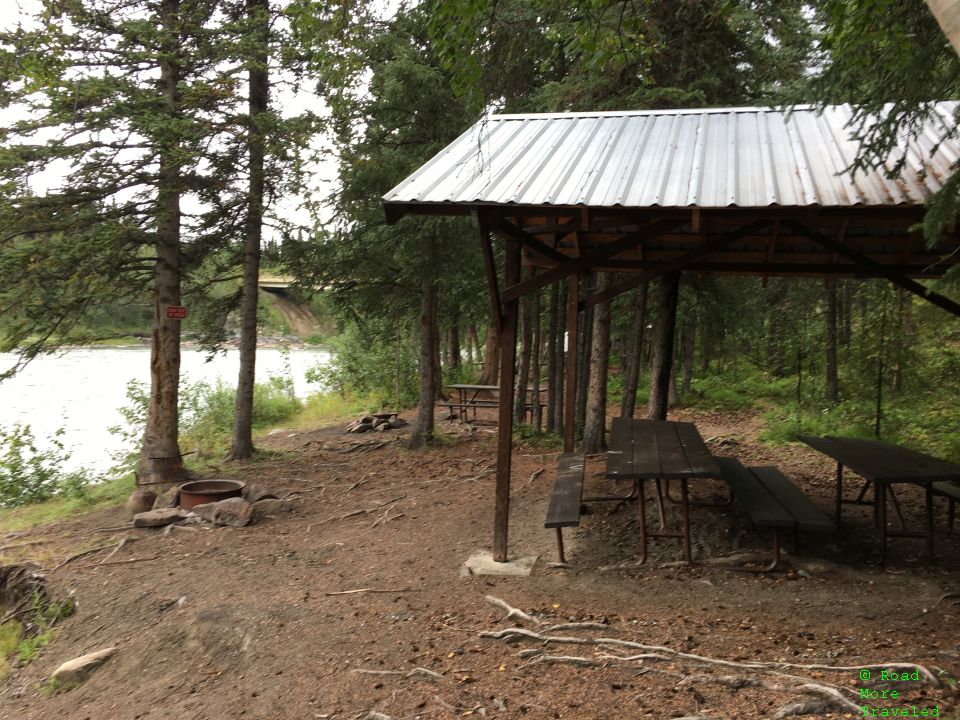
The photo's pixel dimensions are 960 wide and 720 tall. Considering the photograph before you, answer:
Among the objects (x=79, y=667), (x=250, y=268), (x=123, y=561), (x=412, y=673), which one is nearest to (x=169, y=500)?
(x=123, y=561)

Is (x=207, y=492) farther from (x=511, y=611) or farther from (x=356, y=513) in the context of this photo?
(x=511, y=611)

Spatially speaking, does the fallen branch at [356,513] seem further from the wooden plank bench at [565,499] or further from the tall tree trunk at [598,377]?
the tall tree trunk at [598,377]

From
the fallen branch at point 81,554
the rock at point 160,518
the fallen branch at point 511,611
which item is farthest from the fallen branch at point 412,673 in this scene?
the rock at point 160,518

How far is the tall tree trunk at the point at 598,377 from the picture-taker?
984 cm

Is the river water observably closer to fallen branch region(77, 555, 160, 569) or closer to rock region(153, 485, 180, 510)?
rock region(153, 485, 180, 510)

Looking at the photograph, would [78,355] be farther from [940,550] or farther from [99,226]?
[940,550]

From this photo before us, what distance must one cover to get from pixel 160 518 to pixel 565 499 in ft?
17.0

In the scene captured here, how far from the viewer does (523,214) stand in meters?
5.18

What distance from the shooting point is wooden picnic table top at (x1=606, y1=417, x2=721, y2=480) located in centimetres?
480

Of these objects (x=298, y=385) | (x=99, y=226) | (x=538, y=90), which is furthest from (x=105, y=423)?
(x=538, y=90)

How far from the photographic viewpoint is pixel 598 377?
33.1 feet

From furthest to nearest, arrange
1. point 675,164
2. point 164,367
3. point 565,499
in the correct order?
point 164,367 → point 675,164 → point 565,499

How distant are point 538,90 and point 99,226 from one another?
643 centimetres

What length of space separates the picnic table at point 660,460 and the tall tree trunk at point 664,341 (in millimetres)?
1051
